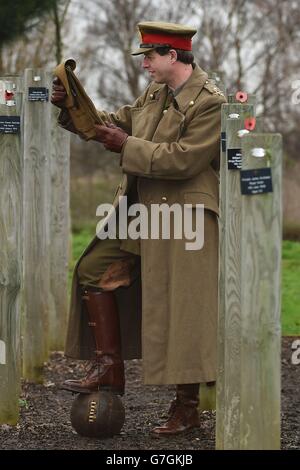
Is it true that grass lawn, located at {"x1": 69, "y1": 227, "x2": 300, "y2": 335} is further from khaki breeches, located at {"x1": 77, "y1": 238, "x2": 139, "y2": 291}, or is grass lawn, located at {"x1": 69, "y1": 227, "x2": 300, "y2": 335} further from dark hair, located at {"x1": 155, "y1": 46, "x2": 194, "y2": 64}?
dark hair, located at {"x1": 155, "y1": 46, "x2": 194, "y2": 64}

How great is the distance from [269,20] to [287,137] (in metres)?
2.22

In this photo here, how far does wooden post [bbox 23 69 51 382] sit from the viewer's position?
8.03 meters

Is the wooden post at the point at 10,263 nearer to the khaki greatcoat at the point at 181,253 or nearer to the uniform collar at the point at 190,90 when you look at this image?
the khaki greatcoat at the point at 181,253

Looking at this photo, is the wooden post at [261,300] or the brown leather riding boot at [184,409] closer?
the wooden post at [261,300]

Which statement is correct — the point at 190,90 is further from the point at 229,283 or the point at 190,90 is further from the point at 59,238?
the point at 59,238

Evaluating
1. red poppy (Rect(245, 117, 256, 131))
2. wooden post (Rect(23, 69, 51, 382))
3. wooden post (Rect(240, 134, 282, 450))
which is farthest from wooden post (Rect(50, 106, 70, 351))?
wooden post (Rect(240, 134, 282, 450))

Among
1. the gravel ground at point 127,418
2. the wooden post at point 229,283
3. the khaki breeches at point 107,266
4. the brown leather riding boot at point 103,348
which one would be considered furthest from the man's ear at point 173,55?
the gravel ground at point 127,418

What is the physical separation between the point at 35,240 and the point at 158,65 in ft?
8.06

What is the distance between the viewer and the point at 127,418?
22.0 feet

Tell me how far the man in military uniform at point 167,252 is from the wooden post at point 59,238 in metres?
2.75

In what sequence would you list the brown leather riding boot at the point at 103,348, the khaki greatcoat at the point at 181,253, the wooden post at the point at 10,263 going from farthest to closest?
the wooden post at the point at 10,263
the brown leather riding boot at the point at 103,348
the khaki greatcoat at the point at 181,253

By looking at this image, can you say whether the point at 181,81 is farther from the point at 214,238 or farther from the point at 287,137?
the point at 287,137

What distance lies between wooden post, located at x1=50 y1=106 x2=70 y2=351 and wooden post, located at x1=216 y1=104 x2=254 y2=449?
11.4 feet

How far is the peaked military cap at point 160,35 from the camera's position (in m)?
5.93
